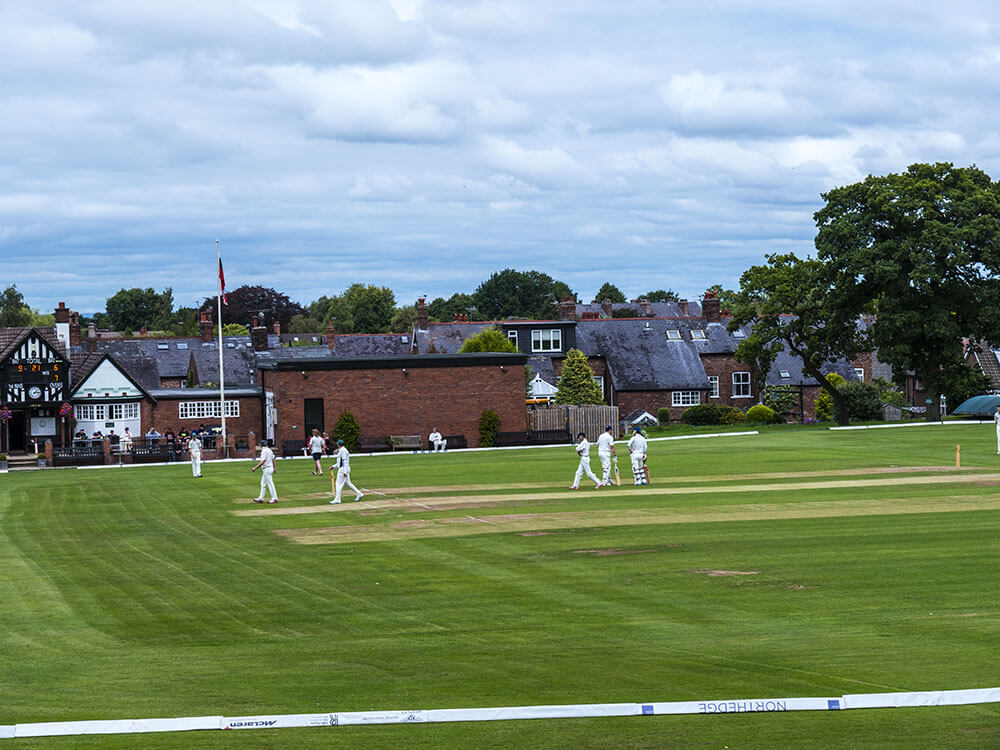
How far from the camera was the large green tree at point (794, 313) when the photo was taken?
6225cm

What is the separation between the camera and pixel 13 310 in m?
158

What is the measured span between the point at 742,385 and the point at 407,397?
30896 millimetres

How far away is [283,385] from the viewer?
5678 centimetres

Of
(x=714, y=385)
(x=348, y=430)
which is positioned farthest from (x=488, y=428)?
(x=714, y=385)

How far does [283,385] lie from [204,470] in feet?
33.6

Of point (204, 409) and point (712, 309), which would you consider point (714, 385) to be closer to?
point (712, 309)

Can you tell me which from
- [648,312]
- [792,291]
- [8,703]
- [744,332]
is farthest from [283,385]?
[648,312]

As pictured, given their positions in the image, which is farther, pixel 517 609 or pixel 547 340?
pixel 547 340

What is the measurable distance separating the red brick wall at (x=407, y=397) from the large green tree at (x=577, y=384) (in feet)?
40.3

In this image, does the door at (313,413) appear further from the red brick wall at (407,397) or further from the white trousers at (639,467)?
the white trousers at (639,467)

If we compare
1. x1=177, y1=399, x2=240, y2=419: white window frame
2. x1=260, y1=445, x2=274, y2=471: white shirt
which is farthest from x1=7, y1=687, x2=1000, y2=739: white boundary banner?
x1=177, y1=399, x2=240, y2=419: white window frame

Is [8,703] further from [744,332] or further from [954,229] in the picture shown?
[744,332]

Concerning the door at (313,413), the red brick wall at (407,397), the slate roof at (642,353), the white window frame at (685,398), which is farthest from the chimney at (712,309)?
→ the door at (313,413)

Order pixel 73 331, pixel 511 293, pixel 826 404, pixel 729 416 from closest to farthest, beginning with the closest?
pixel 729 416
pixel 826 404
pixel 73 331
pixel 511 293
